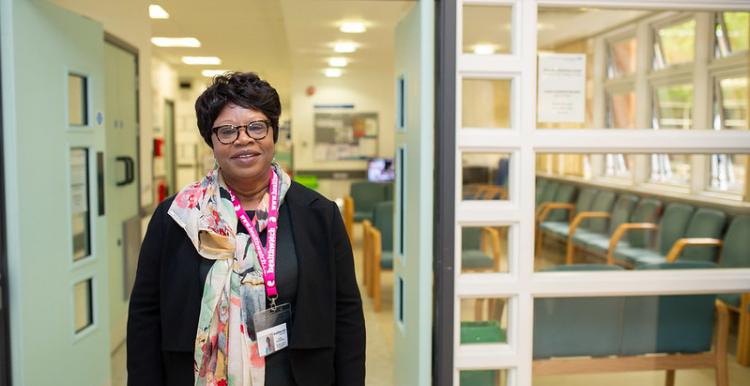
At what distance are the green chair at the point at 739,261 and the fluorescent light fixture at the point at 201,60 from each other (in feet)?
9.38

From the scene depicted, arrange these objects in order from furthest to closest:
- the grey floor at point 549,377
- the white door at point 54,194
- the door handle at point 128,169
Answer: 1. the door handle at point 128,169
2. the grey floor at point 549,377
3. the white door at point 54,194

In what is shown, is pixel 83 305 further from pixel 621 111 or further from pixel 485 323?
pixel 621 111

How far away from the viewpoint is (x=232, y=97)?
1.75 metres

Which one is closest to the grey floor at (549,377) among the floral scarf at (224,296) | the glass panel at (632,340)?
the glass panel at (632,340)

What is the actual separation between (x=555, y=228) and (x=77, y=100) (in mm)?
2293

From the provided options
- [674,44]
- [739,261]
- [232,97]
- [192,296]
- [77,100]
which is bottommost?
[739,261]

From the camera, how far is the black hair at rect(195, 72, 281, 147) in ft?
5.75

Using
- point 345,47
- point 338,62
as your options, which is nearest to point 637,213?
point 345,47

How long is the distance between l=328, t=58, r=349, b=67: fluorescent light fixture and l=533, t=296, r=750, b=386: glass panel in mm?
5003

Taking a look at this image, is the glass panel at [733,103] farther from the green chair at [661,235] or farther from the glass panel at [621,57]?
the green chair at [661,235]

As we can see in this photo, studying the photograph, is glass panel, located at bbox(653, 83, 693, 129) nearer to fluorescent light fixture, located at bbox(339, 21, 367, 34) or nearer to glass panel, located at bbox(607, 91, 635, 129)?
glass panel, located at bbox(607, 91, 635, 129)

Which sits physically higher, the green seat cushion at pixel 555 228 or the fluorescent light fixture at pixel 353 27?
the fluorescent light fixture at pixel 353 27

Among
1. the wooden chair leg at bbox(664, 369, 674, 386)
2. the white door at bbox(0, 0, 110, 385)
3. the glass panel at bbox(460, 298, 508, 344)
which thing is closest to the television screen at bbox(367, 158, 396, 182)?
the white door at bbox(0, 0, 110, 385)

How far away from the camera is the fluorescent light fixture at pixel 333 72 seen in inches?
311
